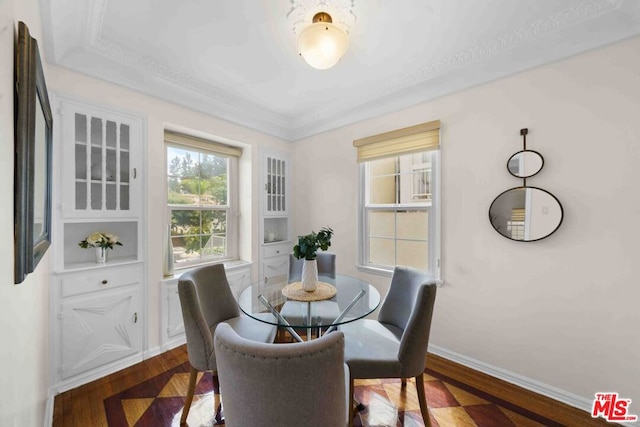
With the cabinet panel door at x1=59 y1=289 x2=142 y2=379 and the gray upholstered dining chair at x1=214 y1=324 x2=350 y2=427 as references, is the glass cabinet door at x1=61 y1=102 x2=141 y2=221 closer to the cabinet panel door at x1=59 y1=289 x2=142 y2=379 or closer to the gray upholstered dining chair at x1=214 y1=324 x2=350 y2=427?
the cabinet panel door at x1=59 y1=289 x2=142 y2=379

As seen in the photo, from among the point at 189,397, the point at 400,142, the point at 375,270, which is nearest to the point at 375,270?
the point at 375,270

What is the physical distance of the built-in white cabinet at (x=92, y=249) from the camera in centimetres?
199

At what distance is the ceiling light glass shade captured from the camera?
1.46 m

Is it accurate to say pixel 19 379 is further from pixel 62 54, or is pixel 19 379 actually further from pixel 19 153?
pixel 62 54

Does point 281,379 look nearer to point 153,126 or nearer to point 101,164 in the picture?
point 101,164

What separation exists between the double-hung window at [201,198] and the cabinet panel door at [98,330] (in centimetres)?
68

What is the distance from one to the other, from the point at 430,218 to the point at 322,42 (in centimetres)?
182

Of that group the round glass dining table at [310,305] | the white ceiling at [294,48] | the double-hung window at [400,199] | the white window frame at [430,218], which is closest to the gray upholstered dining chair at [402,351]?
the round glass dining table at [310,305]

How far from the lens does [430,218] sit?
2580 millimetres

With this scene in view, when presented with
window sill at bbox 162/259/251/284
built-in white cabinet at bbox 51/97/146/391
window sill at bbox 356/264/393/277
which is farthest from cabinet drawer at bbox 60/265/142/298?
window sill at bbox 356/264/393/277

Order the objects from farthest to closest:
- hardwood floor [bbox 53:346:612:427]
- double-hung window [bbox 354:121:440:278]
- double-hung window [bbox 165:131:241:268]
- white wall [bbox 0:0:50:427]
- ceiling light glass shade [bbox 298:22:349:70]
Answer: double-hung window [bbox 165:131:241:268]
double-hung window [bbox 354:121:440:278]
hardwood floor [bbox 53:346:612:427]
ceiling light glass shade [bbox 298:22:349:70]
white wall [bbox 0:0:50:427]

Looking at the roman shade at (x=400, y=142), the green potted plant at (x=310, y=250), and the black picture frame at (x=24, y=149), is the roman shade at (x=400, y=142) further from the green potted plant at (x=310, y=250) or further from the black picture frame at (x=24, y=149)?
the black picture frame at (x=24, y=149)

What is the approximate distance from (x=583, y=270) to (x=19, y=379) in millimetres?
2931

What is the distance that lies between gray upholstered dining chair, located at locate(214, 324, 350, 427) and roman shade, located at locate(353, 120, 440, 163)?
208 cm
